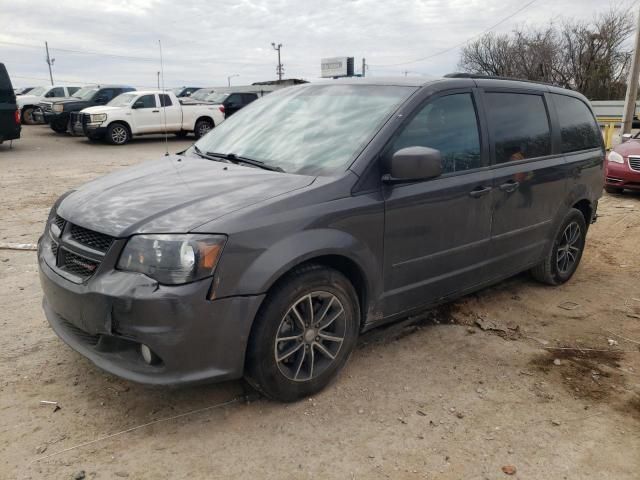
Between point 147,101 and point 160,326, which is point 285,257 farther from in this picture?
point 147,101

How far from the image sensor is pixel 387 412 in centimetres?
297

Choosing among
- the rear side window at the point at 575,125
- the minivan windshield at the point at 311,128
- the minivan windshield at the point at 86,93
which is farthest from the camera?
the minivan windshield at the point at 86,93

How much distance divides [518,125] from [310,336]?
95.7 inches

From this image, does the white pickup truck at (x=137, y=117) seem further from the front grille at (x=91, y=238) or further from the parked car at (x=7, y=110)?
the front grille at (x=91, y=238)

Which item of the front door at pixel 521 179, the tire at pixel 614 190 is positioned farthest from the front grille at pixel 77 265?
the tire at pixel 614 190

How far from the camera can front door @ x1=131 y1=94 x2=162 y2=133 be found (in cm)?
1769

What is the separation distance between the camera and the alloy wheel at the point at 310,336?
2.92 metres

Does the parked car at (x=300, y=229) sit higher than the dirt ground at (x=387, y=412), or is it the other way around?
the parked car at (x=300, y=229)

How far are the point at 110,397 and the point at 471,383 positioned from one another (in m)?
2.11

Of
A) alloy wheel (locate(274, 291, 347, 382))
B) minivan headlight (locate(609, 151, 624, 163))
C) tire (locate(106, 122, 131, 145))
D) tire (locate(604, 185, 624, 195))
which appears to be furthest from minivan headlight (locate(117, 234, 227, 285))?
tire (locate(106, 122, 131, 145))

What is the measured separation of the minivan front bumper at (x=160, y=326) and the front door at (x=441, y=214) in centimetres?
107

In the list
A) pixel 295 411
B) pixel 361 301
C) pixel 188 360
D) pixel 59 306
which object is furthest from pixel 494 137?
pixel 59 306

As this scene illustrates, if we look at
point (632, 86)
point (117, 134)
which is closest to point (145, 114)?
point (117, 134)

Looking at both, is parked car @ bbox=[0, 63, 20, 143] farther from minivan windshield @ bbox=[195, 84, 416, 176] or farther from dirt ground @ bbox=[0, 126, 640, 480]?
minivan windshield @ bbox=[195, 84, 416, 176]
